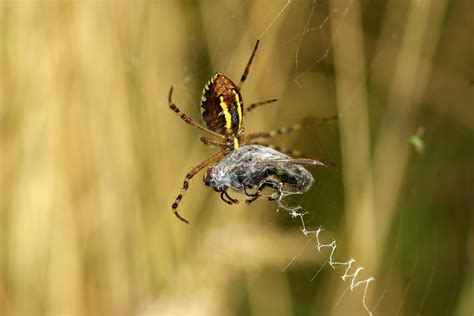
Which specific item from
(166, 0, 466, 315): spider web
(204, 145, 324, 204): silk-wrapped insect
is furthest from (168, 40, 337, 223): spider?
(166, 0, 466, 315): spider web

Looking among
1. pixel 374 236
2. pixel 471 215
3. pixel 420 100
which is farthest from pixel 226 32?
pixel 471 215

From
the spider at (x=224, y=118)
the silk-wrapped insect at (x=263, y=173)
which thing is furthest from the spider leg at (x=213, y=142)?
the silk-wrapped insect at (x=263, y=173)

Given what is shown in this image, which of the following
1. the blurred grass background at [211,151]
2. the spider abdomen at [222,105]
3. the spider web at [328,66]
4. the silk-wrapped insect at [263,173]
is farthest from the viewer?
the blurred grass background at [211,151]

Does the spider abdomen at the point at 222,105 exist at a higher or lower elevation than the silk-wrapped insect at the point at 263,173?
higher

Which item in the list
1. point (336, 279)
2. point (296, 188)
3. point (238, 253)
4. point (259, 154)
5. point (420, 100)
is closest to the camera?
point (296, 188)

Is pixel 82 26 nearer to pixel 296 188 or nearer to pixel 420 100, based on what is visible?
pixel 296 188

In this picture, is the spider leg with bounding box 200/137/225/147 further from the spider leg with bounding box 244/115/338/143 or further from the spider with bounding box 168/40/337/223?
the spider leg with bounding box 244/115/338/143

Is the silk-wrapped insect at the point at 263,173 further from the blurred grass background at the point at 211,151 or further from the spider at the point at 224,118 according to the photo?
the blurred grass background at the point at 211,151
